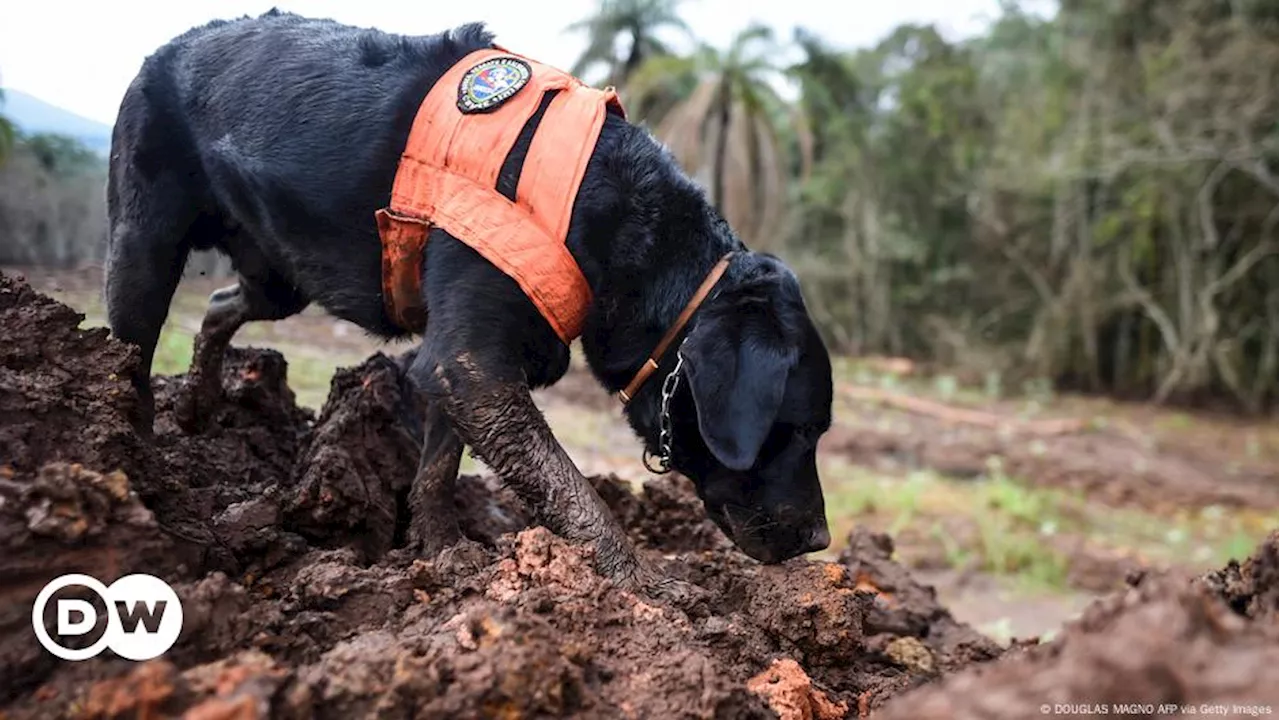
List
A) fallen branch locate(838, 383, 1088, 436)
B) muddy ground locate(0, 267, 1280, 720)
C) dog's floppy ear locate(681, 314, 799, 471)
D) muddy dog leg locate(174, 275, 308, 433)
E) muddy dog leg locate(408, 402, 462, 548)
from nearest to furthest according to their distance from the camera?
muddy ground locate(0, 267, 1280, 720), dog's floppy ear locate(681, 314, 799, 471), muddy dog leg locate(408, 402, 462, 548), muddy dog leg locate(174, 275, 308, 433), fallen branch locate(838, 383, 1088, 436)

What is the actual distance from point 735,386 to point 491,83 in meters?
1.29

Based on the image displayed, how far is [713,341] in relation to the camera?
9.50ft

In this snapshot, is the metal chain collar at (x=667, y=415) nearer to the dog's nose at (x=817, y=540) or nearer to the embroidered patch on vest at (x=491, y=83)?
the dog's nose at (x=817, y=540)

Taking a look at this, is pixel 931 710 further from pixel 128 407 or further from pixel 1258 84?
pixel 1258 84

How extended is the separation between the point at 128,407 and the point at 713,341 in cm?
166

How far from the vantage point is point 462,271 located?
2.94 metres

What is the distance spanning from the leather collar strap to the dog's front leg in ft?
1.44

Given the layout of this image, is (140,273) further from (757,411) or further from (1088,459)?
(1088,459)

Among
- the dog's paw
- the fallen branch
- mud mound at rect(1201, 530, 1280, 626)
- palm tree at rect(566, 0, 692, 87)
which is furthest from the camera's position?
palm tree at rect(566, 0, 692, 87)

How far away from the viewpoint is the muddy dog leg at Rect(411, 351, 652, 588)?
9.32 feet

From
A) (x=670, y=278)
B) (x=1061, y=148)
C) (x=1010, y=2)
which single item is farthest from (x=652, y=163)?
(x=1010, y=2)

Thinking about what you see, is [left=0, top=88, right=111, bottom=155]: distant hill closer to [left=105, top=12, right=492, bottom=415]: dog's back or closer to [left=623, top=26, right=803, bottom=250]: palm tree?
[left=105, top=12, right=492, bottom=415]: dog's back

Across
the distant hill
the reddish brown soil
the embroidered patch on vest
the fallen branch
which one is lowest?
the fallen branch

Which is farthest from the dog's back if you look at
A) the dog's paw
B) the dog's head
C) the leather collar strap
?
the dog's paw
